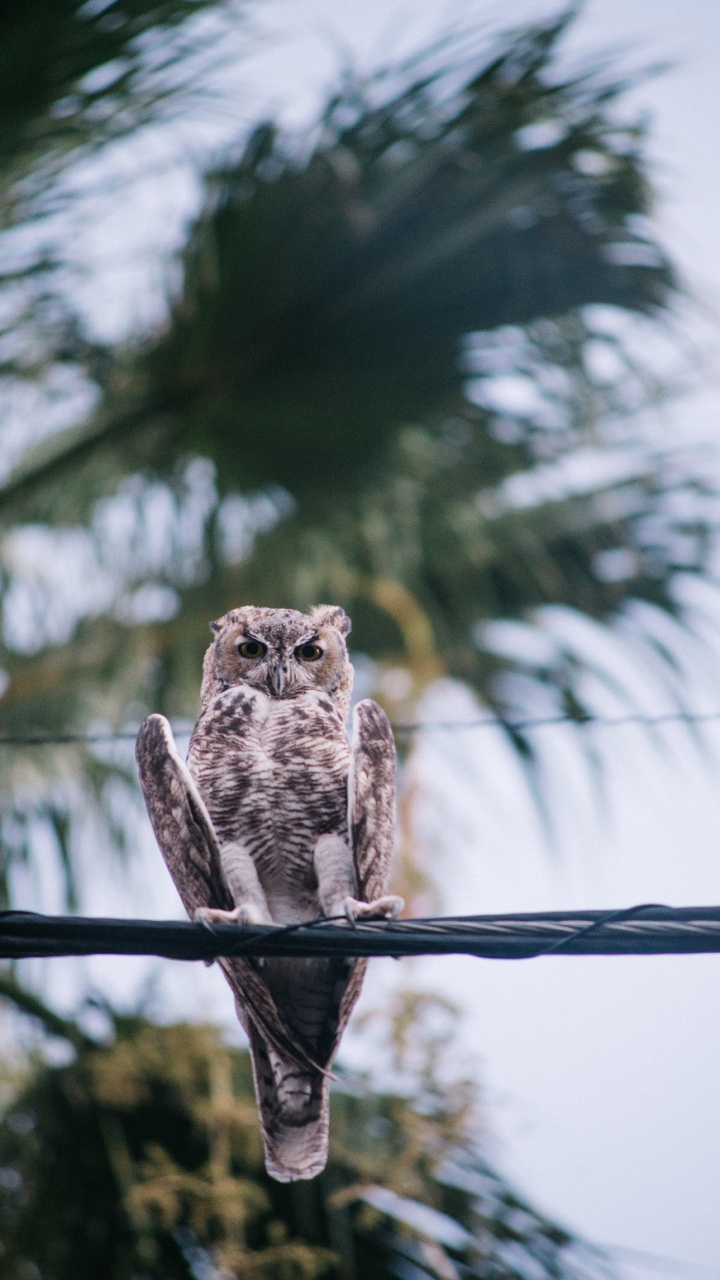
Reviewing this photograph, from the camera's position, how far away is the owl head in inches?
114

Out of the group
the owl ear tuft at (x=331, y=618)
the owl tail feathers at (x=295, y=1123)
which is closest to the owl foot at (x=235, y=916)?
the owl tail feathers at (x=295, y=1123)

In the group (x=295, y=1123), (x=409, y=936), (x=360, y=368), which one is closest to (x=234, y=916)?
(x=409, y=936)

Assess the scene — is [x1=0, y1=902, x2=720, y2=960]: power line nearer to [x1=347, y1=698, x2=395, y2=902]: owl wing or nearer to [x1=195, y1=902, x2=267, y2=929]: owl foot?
[x1=195, y1=902, x2=267, y2=929]: owl foot

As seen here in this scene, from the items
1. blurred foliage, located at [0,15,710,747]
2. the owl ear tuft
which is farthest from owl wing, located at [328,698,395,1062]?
blurred foliage, located at [0,15,710,747]

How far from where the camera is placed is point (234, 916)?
2.40 metres

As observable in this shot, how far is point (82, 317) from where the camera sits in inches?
208

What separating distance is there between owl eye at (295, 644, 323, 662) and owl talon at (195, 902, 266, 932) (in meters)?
0.68

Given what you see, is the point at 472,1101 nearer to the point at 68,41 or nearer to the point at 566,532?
the point at 566,532

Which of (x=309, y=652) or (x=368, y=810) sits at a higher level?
(x=309, y=652)

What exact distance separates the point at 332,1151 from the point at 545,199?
3.94 m

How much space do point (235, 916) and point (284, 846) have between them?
328 millimetres

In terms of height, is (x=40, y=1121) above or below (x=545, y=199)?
below

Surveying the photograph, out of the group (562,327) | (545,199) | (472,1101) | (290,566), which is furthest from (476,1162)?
(545,199)

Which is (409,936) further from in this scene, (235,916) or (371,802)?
(371,802)
